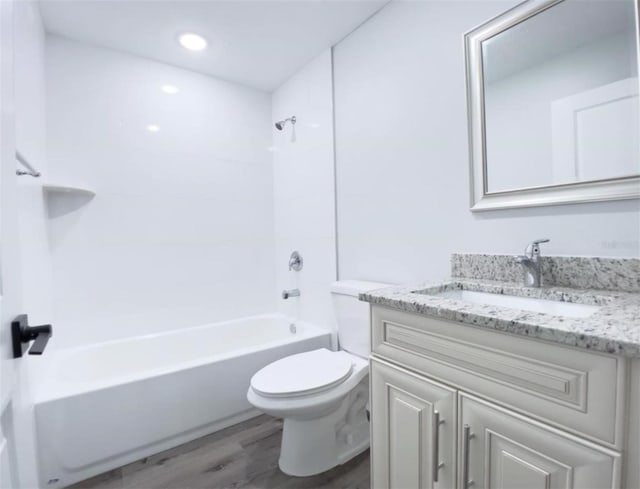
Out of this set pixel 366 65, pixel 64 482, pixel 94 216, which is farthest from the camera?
pixel 94 216

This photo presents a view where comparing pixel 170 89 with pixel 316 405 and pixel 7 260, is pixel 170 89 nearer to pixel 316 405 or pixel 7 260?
pixel 7 260

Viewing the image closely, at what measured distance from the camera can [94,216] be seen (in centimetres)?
204

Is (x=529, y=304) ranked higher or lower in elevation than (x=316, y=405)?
higher

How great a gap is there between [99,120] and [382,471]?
7.89 ft

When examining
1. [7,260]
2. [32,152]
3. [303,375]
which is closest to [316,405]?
[303,375]

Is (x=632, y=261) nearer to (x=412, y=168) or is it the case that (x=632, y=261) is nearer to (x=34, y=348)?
(x=412, y=168)

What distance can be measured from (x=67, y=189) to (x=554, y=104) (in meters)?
2.33

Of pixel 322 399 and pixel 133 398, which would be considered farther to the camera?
pixel 133 398

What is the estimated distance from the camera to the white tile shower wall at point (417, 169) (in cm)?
117

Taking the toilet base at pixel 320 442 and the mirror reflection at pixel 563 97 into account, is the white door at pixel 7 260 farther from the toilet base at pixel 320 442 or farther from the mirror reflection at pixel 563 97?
the mirror reflection at pixel 563 97

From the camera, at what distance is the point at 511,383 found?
753 millimetres

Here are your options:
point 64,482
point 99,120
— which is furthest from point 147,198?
point 64,482

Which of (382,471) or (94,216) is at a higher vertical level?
(94,216)

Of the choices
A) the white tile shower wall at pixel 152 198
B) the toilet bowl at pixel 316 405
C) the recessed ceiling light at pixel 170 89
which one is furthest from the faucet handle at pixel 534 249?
the recessed ceiling light at pixel 170 89
